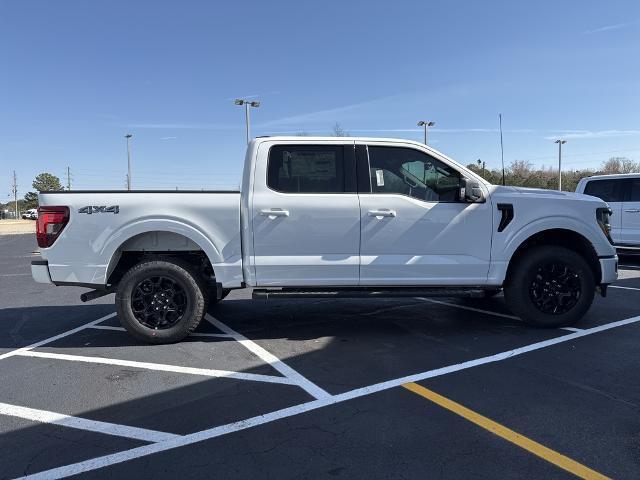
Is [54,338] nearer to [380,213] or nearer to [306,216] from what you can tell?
[306,216]

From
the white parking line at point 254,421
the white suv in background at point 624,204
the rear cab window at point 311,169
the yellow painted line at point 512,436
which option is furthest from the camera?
the white suv in background at point 624,204

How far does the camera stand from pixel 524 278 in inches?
226

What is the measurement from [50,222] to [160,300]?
140 centimetres

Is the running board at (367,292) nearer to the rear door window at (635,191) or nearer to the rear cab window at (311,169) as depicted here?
the rear cab window at (311,169)

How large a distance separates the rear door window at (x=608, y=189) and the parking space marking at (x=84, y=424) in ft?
36.8

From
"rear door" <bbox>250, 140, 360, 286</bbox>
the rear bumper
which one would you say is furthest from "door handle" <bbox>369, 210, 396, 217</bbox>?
the rear bumper

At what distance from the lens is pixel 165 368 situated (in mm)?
4750

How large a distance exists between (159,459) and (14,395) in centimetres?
188

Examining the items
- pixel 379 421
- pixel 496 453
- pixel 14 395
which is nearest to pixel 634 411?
pixel 496 453

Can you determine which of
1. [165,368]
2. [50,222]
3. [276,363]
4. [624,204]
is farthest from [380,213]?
[624,204]

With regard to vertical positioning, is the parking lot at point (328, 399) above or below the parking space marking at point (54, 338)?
below

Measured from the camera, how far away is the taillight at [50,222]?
5309mm

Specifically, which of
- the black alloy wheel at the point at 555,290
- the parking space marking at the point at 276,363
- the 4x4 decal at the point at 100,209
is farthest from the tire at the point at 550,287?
the 4x4 decal at the point at 100,209

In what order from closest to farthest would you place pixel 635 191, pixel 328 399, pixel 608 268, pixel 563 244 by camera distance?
pixel 328 399 → pixel 608 268 → pixel 563 244 → pixel 635 191
